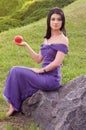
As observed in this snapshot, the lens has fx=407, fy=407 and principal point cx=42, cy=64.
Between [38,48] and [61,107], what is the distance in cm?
632

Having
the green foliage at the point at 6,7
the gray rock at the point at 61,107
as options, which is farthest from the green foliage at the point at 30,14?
the gray rock at the point at 61,107

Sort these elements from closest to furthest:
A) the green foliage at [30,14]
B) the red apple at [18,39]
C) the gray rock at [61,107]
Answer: the gray rock at [61,107] < the red apple at [18,39] < the green foliage at [30,14]

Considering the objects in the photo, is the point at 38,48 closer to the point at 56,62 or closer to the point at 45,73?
the point at 45,73

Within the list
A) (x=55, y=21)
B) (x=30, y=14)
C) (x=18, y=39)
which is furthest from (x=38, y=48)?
(x=30, y=14)

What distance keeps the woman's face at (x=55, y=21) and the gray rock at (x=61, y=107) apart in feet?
2.57

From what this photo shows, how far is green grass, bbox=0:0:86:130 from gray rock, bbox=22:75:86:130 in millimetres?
231

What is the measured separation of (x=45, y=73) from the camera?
217 inches

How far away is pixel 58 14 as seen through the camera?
215 inches

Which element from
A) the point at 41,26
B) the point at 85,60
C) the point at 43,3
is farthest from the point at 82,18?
the point at 43,3

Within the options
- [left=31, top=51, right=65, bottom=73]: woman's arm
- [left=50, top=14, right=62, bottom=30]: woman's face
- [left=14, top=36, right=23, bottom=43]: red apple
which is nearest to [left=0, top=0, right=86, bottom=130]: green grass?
[left=31, top=51, right=65, bottom=73]: woman's arm

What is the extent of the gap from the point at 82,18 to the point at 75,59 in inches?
214

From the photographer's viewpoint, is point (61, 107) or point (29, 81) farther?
point (29, 81)

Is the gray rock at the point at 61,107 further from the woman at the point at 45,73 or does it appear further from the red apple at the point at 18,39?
the red apple at the point at 18,39

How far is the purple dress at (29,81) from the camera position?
5.38 meters
